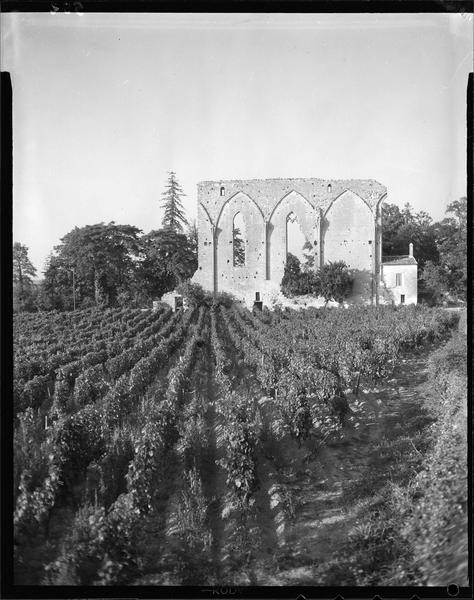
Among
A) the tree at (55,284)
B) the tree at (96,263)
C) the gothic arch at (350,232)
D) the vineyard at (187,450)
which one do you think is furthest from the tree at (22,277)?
the gothic arch at (350,232)

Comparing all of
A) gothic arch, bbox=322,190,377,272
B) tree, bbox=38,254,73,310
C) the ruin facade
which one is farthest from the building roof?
tree, bbox=38,254,73,310

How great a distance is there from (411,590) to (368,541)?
45 centimetres

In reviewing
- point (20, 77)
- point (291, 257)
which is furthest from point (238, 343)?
point (20, 77)

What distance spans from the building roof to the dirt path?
2.38 metres

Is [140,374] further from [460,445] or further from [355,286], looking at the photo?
[460,445]

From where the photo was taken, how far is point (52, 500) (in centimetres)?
324

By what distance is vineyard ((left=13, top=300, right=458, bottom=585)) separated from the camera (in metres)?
3.11

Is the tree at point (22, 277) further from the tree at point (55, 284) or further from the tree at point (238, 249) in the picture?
the tree at point (238, 249)

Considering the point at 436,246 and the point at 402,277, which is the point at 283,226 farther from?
the point at 436,246

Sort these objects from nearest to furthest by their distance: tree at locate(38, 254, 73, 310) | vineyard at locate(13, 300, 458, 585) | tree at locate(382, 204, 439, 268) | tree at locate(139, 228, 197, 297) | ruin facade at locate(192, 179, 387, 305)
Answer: vineyard at locate(13, 300, 458, 585)
tree at locate(382, 204, 439, 268)
tree at locate(38, 254, 73, 310)
tree at locate(139, 228, 197, 297)
ruin facade at locate(192, 179, 387, 305)

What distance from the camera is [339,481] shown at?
13.5 feet

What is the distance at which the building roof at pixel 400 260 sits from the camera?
5844 mm

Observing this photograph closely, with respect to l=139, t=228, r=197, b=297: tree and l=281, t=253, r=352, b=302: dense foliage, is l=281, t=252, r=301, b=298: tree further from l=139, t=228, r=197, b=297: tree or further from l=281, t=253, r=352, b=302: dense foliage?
l=139, t=228, r=197, b=297: tree

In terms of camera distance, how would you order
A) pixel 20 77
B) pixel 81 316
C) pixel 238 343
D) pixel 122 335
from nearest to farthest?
1. pixel 20 77
2. pixel 81 316
3. pixel 238 343
4. pixel 122 335
